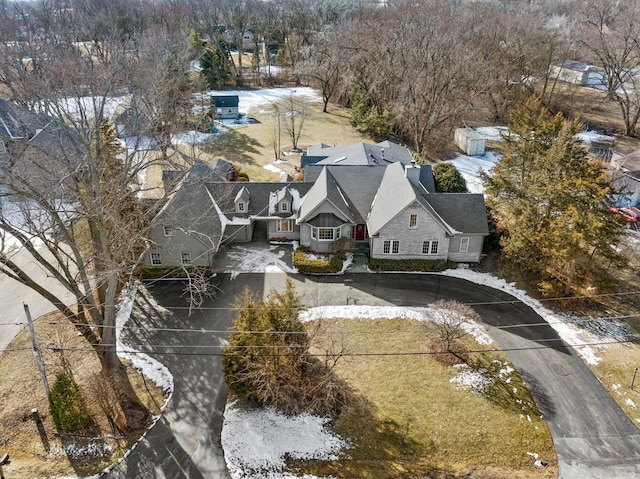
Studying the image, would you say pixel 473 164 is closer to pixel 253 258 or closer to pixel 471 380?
pixel 253 258

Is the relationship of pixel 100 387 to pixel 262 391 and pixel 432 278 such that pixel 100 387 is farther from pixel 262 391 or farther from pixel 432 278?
pixel 432 278

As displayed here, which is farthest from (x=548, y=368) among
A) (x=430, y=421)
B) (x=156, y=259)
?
(x=156, y=259)

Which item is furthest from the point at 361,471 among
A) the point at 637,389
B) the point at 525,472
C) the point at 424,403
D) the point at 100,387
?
the point at 637,389

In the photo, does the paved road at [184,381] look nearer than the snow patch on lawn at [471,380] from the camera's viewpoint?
Yes

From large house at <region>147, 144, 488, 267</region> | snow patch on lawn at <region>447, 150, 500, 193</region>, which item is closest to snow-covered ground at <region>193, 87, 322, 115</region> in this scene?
snow patch on lawn at <region>447, 150, 500, 193</region>

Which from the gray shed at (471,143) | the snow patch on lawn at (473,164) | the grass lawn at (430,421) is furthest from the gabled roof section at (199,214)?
the gray shed at (471,143)

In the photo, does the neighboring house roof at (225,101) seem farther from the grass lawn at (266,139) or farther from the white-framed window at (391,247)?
the white-framed window at (391,247)
